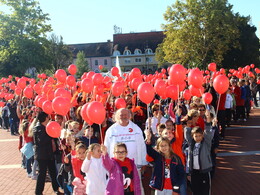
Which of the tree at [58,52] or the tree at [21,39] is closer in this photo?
the tree at [21,39]

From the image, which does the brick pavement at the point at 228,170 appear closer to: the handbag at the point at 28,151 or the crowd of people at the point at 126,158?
the handbag at the point at 28,151

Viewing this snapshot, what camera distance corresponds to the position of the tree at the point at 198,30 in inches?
1194

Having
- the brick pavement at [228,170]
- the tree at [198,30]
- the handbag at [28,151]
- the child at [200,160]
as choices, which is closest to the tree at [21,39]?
the tree at [198,30]

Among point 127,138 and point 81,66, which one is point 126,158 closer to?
point 127,138

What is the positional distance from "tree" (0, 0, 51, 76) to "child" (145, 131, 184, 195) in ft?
104

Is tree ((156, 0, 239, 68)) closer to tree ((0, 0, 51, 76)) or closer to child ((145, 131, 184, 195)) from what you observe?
tree ((0, 0, 51, 76))

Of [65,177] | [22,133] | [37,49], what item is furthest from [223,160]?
[37,49]

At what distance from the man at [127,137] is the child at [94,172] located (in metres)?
0.42

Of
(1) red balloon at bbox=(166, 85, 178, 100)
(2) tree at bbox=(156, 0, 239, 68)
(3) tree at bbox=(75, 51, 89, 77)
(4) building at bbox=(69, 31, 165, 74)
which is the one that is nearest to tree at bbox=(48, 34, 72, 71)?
(3) tree at bbox=(75, 51, 89, 77)

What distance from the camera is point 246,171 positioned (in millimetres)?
6215

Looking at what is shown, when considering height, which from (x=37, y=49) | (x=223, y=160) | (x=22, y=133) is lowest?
(x=223, y=160)

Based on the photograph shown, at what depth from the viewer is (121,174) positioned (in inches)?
146

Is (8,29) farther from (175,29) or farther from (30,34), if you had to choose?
(175,29)

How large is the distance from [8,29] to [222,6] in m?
25.9
